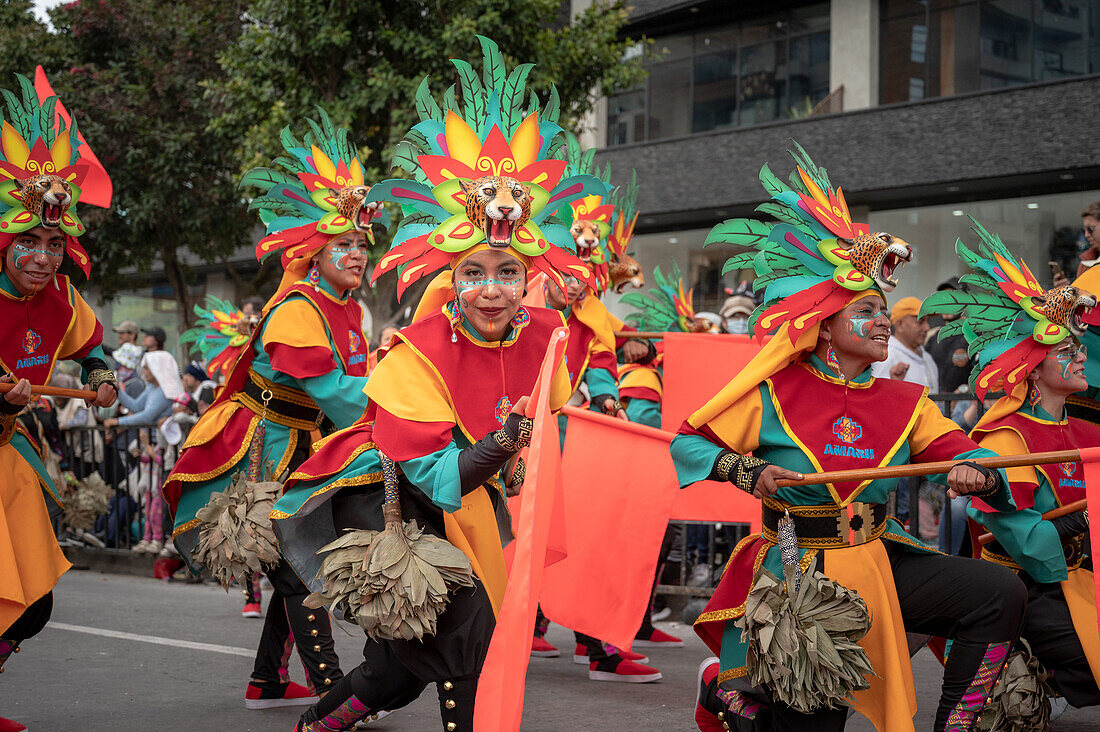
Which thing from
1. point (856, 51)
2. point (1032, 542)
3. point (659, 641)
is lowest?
point (659, 641)

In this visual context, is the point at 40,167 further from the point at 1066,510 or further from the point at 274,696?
the point at 1066,510

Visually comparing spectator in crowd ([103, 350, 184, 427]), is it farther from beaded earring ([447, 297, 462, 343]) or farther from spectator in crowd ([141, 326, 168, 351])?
beaded earring ([447, 297, 462, 343])

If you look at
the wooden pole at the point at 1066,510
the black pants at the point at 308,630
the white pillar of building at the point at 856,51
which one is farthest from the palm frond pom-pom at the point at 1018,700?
the white pillar of building at the point at 856,51

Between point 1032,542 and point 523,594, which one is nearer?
point 523,594

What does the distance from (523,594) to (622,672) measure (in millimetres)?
3123

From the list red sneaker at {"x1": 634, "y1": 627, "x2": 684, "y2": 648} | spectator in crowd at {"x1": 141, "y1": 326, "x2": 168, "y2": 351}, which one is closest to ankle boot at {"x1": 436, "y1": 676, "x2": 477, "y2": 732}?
red sneaker at {"x1": 634, "y1": 627, "x2": 684, "y2": 648}

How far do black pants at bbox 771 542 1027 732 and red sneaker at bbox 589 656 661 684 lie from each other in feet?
7.83

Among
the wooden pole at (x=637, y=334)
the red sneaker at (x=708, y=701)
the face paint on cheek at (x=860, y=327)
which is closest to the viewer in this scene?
the face paint on cheek at (x=860, y=327)

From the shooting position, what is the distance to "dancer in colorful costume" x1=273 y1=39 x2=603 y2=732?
13.0 ft

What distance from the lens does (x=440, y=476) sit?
12.7 feet

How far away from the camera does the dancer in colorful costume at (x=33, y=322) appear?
5.15 meters

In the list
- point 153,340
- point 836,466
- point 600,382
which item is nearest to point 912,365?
point 600,382

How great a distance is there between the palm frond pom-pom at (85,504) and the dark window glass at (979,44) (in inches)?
561

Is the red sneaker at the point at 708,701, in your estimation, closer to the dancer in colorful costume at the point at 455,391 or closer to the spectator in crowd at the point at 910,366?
the dancer in colorful costume at the point at 455,391
